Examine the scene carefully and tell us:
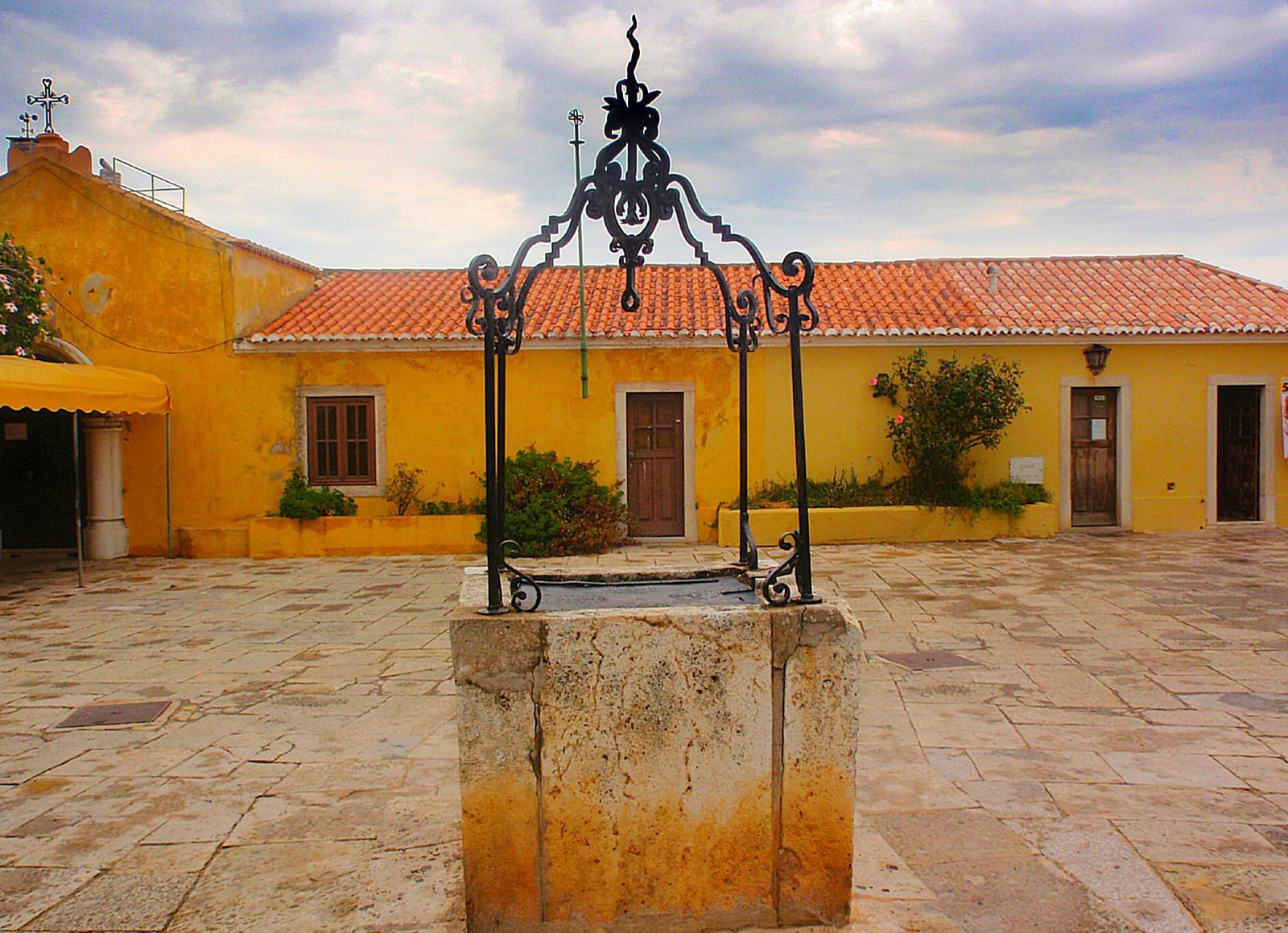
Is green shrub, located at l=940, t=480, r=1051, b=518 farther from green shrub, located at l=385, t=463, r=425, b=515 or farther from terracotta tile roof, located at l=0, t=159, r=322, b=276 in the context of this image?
terracotta tile roof, located at l=0, t=159, r=322, b=276

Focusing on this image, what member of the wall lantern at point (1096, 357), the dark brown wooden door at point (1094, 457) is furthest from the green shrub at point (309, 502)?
the wall lantern at point (1096, 357)

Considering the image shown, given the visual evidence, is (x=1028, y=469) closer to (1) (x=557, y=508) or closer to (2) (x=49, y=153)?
(1) (x=557, y=508)

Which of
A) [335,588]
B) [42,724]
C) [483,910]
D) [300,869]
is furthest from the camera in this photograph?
[335,588]

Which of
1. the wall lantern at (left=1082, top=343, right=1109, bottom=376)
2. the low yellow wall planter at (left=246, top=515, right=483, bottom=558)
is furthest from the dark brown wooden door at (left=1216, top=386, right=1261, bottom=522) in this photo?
the low yellow wall planter at (left=246, top=515, right=483, bottom=558)

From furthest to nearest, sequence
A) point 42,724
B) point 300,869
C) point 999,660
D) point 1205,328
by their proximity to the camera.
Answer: point 1205,328 < point 999,660 < point 42,724 < point 300,869

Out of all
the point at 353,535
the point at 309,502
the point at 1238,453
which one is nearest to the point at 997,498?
the point at 1238,453

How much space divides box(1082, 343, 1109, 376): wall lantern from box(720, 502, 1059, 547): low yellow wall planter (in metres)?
2.47

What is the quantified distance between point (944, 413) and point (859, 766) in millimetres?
8796

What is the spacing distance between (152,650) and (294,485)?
570cm

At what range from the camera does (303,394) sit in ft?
43.2

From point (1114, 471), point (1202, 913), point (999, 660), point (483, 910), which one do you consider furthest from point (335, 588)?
point (1114, 471)

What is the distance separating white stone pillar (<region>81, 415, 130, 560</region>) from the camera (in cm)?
1272

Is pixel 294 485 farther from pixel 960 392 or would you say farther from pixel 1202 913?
pixel 1202 913

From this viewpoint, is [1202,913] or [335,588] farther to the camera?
[335,588]
